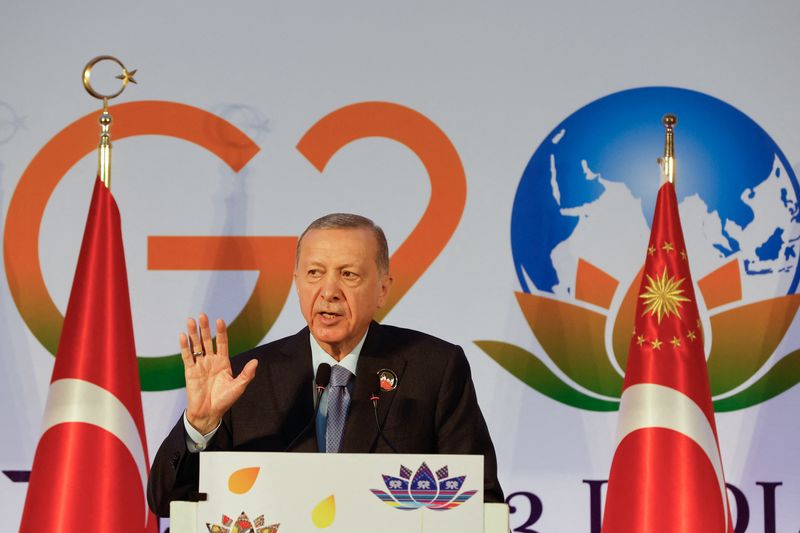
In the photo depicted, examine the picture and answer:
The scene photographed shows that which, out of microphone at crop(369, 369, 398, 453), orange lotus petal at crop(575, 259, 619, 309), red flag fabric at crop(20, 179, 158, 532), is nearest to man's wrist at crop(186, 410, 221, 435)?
microphone at crop(369, 369, 398, 453)

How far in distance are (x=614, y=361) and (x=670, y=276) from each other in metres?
0.55

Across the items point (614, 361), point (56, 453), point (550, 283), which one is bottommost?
Answer: point (56, 453)

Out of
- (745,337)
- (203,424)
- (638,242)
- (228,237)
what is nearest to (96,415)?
(228,237)

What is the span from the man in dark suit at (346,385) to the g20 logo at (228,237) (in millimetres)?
1150

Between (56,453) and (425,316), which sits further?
(425,316)

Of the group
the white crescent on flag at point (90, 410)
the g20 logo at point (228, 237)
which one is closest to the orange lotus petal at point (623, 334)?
the g20 logo at point (228, 237)

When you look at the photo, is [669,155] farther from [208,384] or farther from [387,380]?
[208,384]

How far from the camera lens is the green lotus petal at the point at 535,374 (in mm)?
3990

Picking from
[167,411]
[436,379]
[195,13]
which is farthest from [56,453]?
[195,13]

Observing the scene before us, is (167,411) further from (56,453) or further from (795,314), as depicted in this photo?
(795,314)

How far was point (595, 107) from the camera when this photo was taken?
408 centimetres

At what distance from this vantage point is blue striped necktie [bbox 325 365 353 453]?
2670mm

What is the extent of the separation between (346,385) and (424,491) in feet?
2.69

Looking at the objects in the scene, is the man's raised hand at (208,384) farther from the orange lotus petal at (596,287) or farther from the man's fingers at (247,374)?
the orange lotus petal at (596,287)
